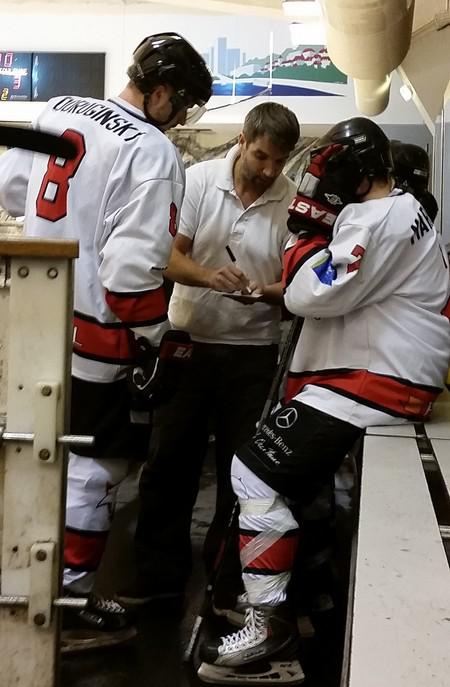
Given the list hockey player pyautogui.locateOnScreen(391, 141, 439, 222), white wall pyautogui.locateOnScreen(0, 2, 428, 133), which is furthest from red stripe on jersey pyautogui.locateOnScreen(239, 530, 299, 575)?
white wall pyautogui.locateOnScreen(0, 2, 428, 133)

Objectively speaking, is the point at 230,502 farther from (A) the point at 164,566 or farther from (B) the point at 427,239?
(B) the point at 427,239

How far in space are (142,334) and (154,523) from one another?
2.50ft

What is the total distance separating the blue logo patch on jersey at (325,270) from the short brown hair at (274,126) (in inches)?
23.5

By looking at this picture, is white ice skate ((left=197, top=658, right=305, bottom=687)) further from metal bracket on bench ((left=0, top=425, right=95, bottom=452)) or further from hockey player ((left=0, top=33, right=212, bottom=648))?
metal bracket on bench ((left=0, top=425, right=95, bottom=452))

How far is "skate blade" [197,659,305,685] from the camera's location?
171 cm

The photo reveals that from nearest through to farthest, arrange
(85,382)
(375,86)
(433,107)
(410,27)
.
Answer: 1. (85,382)
2. (410,27)
3. (433,107)
4. (375,86)

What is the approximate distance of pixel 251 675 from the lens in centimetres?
172

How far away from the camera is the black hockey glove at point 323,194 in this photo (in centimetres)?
181

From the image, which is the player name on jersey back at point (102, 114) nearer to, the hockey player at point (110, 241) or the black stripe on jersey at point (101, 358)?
the hockey player at point (110, 241)

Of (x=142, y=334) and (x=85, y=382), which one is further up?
(x=142, y=334)

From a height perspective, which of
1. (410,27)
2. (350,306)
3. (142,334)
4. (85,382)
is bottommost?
(85,382)

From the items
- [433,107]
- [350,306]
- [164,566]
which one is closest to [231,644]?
[164,566]

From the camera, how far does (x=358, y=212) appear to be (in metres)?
1.74

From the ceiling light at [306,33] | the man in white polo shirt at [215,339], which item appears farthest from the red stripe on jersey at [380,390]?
the ceiling light at [306,33]
